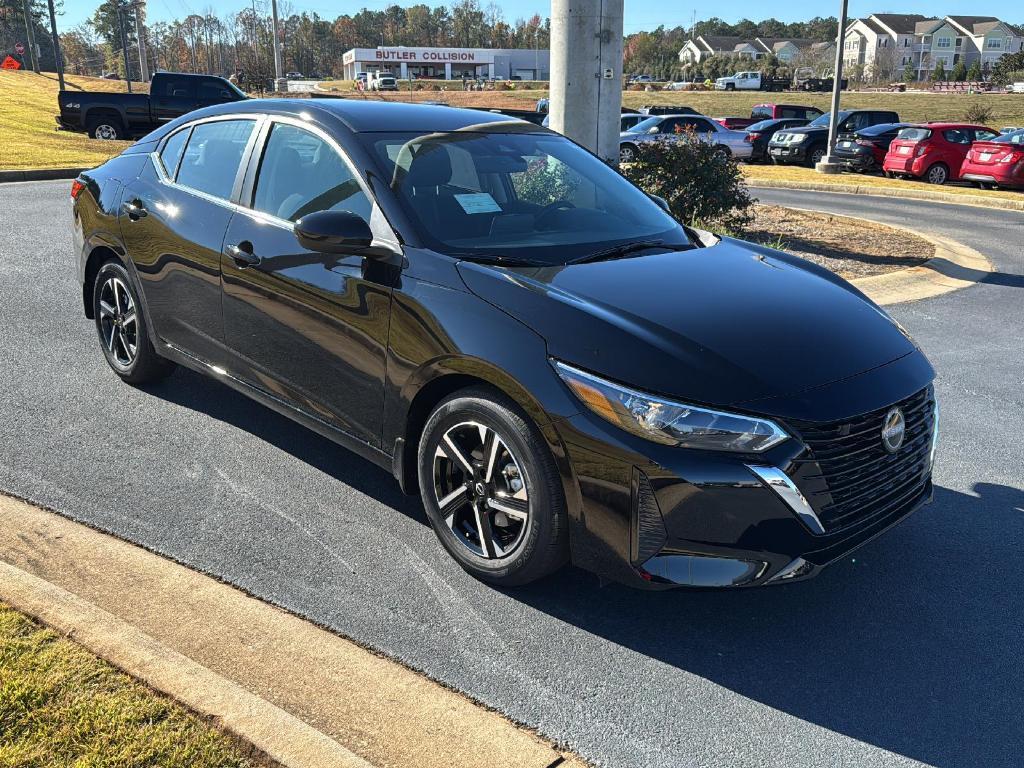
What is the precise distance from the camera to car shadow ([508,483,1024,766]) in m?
2.90

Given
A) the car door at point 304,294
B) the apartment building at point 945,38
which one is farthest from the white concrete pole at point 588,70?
the apartment building at point 945,38

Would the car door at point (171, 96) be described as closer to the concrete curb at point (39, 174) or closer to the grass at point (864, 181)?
the concrete curb at point (39, 174)

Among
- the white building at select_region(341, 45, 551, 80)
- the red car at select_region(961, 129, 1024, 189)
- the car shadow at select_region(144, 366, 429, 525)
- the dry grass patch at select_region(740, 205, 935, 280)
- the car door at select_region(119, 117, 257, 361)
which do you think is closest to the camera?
the car shadow at select_region(144, 366, 429, 525)

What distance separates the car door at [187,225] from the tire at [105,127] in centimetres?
2109

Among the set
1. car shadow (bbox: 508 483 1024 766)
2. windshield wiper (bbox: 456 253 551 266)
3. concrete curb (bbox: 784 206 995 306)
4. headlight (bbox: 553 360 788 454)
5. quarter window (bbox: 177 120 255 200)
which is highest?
quarter window (bbox: 177 120 255 200)

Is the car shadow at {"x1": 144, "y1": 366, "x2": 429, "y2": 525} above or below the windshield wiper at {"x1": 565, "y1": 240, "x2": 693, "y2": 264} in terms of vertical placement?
below

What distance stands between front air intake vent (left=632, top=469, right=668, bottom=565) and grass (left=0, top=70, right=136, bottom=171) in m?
17.3

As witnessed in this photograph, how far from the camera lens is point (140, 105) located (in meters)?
24.0

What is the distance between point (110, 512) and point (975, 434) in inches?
180

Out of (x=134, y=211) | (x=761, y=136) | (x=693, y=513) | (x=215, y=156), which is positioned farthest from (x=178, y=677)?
(x=761, y=136)

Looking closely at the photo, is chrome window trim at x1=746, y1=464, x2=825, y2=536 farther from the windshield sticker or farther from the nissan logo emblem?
the windshield sticker

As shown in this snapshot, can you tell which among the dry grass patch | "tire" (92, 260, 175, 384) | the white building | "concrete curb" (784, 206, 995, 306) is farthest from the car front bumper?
the white building

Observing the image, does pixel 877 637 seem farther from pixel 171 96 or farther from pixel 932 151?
pixel 171 96

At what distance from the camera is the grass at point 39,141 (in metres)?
18.6
